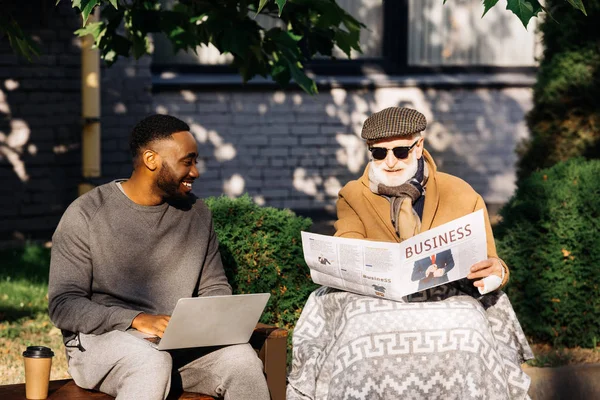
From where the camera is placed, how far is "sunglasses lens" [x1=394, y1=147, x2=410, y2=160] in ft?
14.5

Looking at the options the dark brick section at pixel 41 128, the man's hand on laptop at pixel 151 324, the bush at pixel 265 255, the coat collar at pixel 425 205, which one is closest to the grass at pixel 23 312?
the dark brick section at pixel 41 128

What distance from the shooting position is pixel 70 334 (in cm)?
424

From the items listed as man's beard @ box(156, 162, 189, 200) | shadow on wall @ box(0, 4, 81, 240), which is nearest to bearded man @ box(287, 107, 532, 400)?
man's beard @ box(156, 162, 189, 200)

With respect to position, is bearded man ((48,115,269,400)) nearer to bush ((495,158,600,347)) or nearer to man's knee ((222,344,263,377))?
man's knee ((222,344,263,377))

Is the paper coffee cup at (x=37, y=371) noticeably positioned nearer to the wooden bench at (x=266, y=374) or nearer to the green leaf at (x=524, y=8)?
the wooden bench at (x=266, y=374)

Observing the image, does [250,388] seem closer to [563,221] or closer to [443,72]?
[563,221]

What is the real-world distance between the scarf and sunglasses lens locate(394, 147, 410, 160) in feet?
0.35

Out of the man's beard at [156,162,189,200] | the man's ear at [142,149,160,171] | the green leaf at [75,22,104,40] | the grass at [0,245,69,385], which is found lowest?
the grass at [0,245,69,385]

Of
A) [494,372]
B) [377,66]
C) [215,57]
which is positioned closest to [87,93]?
[215,57]

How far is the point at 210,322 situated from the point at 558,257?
3207 millimetres

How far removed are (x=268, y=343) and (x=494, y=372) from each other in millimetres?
885

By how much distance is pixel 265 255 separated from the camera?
5469mm

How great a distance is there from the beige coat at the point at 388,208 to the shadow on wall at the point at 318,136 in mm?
6945

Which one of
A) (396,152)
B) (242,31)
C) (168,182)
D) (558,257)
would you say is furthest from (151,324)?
(558,257)
